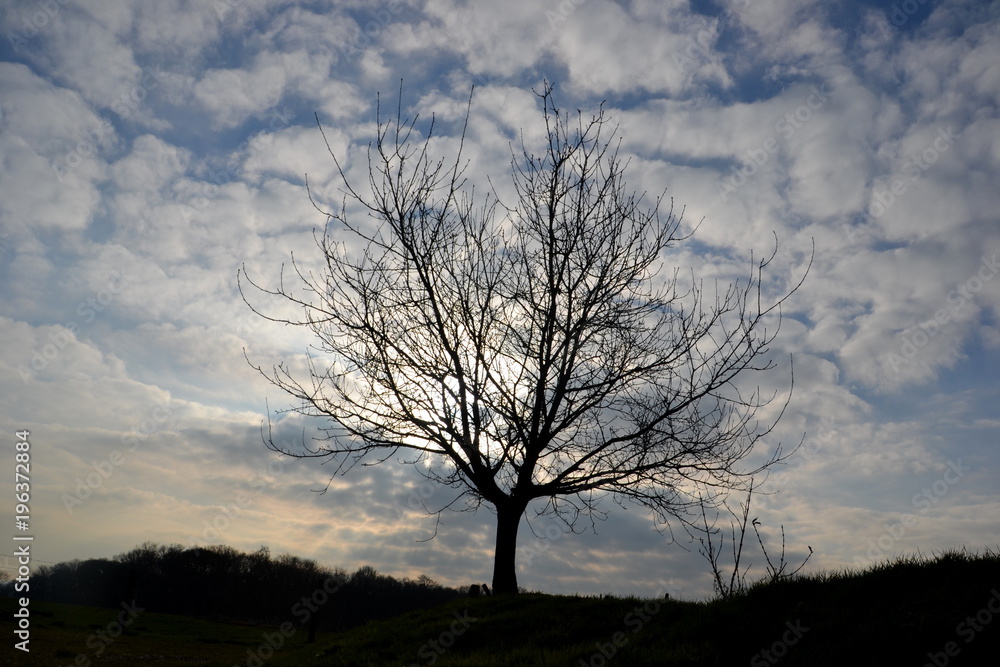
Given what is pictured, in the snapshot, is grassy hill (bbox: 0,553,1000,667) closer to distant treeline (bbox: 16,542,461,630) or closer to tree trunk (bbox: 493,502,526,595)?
tree trunk (bbox: 493,502,526,595)

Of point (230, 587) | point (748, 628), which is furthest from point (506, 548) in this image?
point (230, 587)

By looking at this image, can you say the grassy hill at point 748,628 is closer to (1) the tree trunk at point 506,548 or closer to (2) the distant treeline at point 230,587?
(1) the tree trunk at point 506,548

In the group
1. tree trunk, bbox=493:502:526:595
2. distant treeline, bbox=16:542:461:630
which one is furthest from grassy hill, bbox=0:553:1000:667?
distant treeline, bbox=16:542:461:630

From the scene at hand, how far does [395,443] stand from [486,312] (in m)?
3.22

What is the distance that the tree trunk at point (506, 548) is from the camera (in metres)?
11.4

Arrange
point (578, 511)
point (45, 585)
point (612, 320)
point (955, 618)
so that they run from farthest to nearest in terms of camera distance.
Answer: point (45, 585)
point (578, 511)
point (612, 320)
point (955, 618)

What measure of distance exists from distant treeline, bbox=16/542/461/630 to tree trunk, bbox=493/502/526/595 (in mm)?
45167

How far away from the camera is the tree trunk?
447 inches

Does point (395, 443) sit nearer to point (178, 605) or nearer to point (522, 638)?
point (522, 638)

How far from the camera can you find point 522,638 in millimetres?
7848

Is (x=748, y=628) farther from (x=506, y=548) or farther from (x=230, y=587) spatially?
(x=230, y=587)

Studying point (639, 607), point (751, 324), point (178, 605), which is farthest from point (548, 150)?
point (178, 605)

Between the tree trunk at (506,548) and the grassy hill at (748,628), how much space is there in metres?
0.92

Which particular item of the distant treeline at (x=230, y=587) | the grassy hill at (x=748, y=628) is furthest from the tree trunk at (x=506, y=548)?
the distant treeline at (x=230, y=587)
